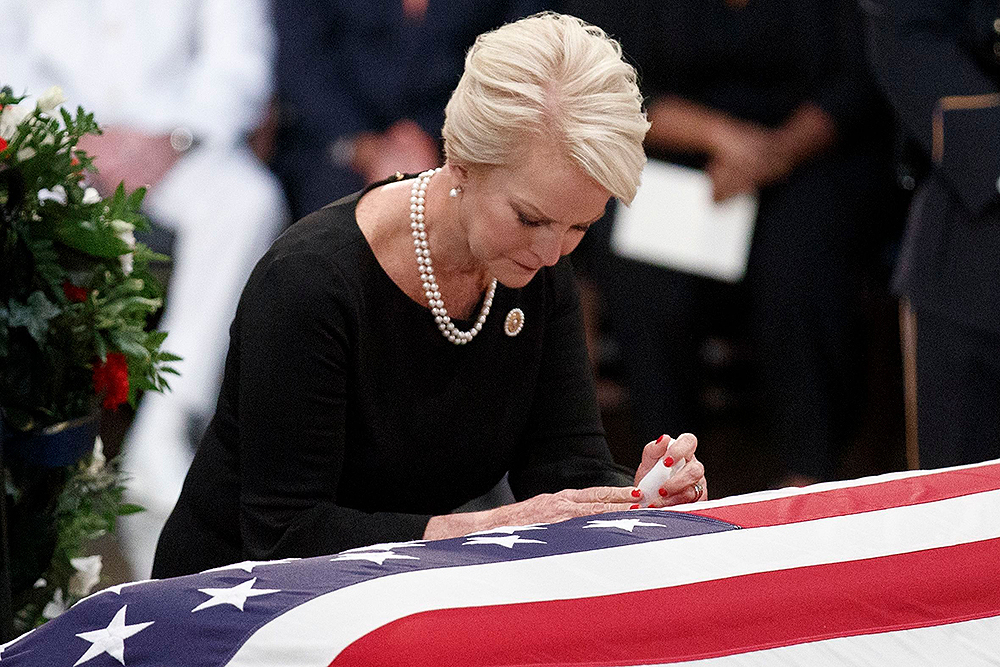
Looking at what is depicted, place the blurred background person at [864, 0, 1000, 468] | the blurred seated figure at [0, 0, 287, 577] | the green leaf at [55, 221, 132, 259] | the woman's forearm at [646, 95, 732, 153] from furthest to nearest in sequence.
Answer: the woman's forearm at [646, 95, 732, 153], the blurred seated figure at [0, 0, 287, 577], the blurred background person at [864, 0, 1000, 468], the green leaf at [55, 221, 132, 259]

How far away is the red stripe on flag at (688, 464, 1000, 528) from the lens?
169 cm

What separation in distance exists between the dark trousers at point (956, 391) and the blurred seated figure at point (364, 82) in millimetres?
1638

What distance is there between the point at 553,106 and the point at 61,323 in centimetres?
89

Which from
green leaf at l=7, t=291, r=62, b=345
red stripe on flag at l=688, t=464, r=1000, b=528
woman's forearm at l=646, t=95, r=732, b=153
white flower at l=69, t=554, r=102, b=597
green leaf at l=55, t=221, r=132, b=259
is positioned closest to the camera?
red stripe on flag at l=688, t=464, r=1000, b=528

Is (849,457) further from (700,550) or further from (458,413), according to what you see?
(700,550)

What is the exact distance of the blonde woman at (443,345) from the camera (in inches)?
69.9

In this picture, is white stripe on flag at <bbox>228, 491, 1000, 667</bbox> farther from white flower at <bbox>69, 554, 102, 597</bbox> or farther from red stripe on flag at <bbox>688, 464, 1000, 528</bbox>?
white flower at <bbox>69, 554, 102, 597</bbox>

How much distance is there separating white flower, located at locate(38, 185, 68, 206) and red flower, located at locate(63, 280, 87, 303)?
A: 0.13 m

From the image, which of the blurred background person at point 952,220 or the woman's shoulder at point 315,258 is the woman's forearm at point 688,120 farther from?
the woman's shoulder at point 315,258

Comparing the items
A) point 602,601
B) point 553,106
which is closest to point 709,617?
point 602,601

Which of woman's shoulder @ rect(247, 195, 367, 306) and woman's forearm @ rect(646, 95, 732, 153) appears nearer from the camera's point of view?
woman's shoulder @ rect(247, 195, 367, 306)

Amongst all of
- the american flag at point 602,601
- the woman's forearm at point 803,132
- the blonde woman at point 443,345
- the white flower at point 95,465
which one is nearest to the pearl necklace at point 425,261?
the blonde woman at point 443,345

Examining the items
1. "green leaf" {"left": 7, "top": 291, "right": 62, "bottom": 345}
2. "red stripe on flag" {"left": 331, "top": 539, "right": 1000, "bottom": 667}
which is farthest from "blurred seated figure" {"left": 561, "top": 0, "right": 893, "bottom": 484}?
"red stripe on flag" {"left": 331, "top": 539, "right": 1000, "bottom": 667}

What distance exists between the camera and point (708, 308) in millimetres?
4172
